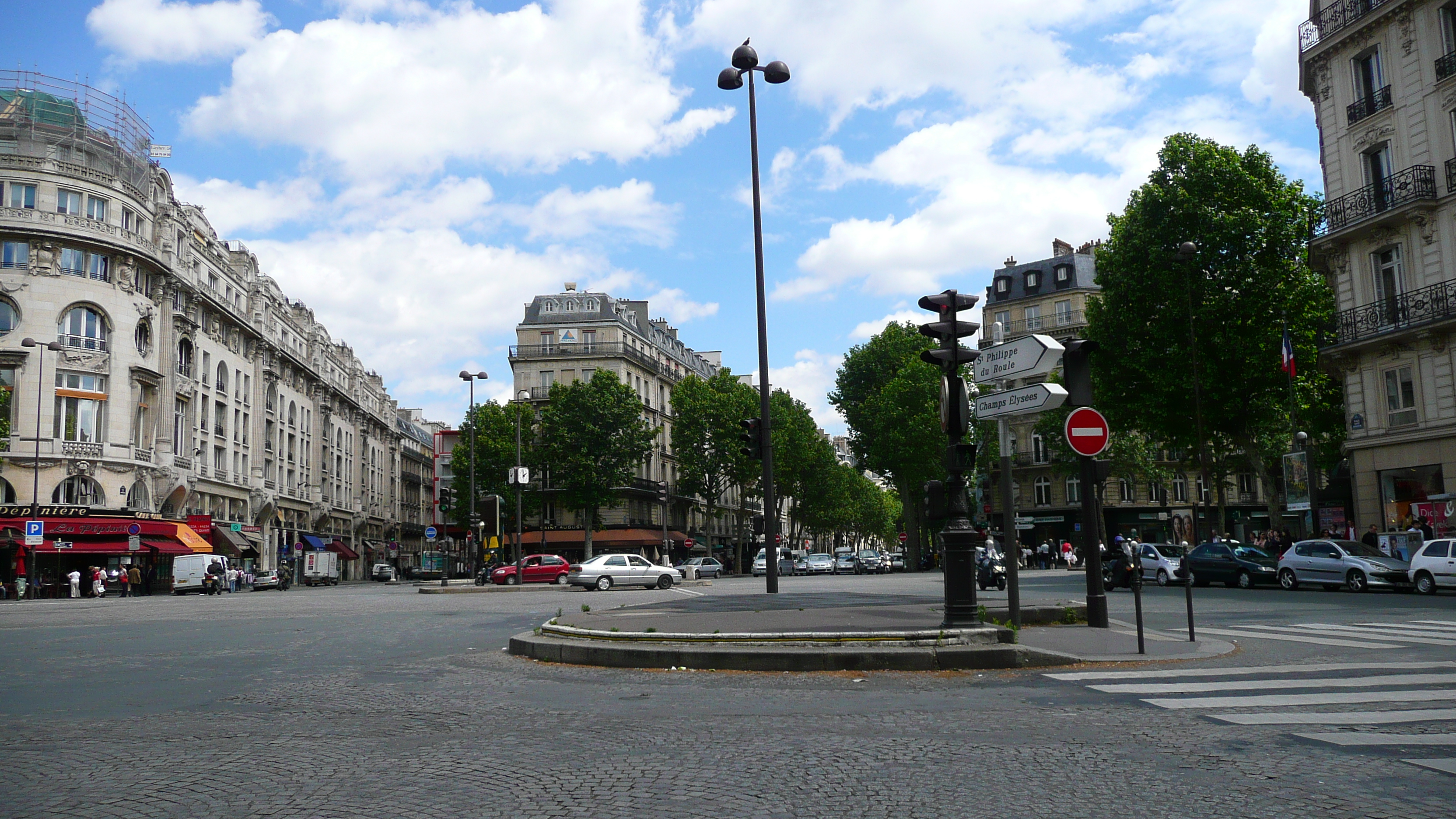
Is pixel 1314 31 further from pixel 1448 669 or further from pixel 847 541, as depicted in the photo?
pixel 847 541

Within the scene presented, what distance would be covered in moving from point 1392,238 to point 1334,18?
7113 mm

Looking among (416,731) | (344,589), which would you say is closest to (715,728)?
(416,731)

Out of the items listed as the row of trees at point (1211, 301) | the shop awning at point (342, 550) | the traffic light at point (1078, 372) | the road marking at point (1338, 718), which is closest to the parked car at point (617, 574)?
the row of trees at point (1211, 301)

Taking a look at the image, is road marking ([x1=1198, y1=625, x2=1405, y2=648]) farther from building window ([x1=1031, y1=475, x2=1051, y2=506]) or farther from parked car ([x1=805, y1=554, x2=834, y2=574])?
building window ([x1=1031, y1=475, x2=1051, y2=506])

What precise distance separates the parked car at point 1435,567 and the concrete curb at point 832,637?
55.7ft

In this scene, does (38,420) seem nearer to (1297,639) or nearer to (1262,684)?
(1297,639)

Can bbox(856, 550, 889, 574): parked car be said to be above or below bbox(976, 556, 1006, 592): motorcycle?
below

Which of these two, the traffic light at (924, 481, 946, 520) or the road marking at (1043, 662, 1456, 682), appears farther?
the traffic light at (924, 481, 946, 520)

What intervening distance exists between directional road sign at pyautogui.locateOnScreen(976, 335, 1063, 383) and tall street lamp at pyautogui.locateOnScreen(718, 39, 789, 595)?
709cm

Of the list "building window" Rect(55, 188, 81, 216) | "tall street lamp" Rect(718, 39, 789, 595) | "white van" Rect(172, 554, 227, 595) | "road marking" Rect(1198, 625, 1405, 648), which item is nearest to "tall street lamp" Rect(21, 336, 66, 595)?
"white van" Rect(172, 554, 227, 595)

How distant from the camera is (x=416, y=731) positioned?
6711 mm

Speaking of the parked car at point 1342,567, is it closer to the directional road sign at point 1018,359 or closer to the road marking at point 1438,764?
the directional road sign at point 1018,359

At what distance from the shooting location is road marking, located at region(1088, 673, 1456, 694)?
7.94m

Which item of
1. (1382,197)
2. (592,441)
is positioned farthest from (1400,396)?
(592,441)
